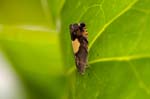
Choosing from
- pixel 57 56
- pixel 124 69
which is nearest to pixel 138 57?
pixel 124 69

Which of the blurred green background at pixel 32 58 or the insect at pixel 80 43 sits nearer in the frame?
the insect at pixel 80 43

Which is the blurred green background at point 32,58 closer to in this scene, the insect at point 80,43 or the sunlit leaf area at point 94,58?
the sunlit leaf area at point 94,58

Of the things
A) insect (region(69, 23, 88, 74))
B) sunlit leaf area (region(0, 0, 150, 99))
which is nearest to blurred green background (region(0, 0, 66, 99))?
sunlit leaf area (region(0, 0, 150, 99))

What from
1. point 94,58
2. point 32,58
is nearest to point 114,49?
point 94,58

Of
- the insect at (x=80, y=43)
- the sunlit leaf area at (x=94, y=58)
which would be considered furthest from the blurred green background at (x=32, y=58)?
the insect at (x=80, y=43)

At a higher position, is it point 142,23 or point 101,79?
A: point 142,23

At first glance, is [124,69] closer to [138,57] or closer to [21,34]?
[138,57]
